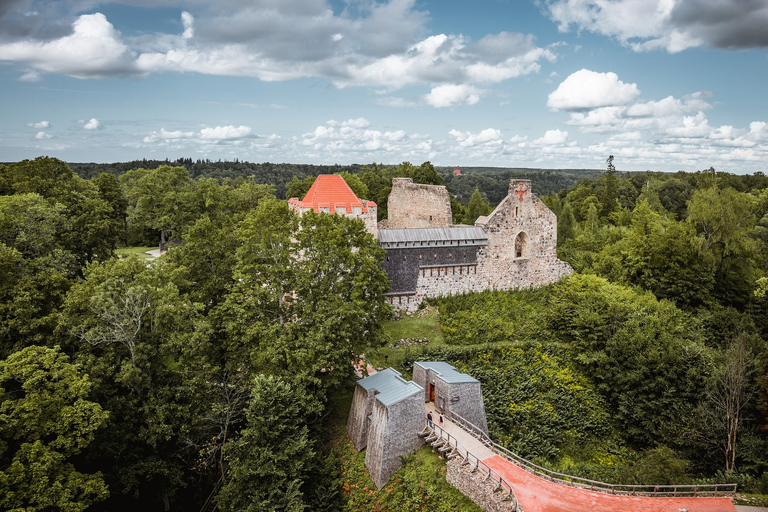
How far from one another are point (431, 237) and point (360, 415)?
1189 centimetres

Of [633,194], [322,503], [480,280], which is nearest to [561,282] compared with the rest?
[480,280]

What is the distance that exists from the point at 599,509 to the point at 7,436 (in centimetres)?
1733

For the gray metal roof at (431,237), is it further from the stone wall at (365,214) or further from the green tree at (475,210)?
the green tree at (475,210)

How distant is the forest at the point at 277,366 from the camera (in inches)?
606

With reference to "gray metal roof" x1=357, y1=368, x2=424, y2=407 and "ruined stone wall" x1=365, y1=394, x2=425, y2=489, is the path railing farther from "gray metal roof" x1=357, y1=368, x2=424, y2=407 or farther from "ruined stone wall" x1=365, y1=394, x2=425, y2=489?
"gray metal roof" x1=357, y1=368, x2=424, y2=407

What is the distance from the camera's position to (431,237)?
26.9 metres

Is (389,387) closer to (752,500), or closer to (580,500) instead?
(580,500)

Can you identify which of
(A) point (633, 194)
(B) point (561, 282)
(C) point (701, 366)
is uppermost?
(A) point (633, 194)

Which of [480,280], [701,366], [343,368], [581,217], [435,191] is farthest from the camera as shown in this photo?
[581,217]

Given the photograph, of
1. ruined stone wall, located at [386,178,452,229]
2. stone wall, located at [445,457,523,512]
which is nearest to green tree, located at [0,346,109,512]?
stone wall, located at [445,457,523,512]

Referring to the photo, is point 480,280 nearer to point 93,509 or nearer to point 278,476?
point 278,476

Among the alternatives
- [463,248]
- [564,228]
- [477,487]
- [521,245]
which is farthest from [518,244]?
[564,228]

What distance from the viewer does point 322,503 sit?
1648 centimetres

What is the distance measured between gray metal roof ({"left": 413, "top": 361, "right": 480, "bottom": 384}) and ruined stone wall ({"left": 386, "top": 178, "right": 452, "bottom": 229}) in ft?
49.0
